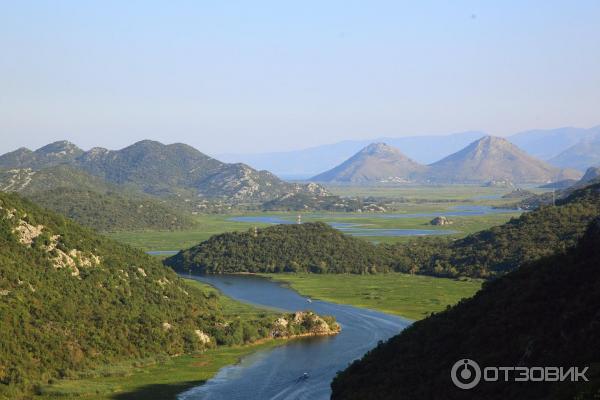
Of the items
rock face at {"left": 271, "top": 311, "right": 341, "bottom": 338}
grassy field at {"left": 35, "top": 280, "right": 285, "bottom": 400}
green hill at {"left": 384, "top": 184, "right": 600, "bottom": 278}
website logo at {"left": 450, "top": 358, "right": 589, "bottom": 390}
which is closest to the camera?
website logo at {"left": 450, "top": 358, "right": 589, "bottom": 390}

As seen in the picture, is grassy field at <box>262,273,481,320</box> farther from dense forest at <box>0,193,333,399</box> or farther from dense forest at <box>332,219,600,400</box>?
dense forest at <box>332,219,600,400</box>

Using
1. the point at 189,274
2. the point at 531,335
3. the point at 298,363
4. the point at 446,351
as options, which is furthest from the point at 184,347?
the point at 189,274

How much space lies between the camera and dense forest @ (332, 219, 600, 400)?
6066 centimetres

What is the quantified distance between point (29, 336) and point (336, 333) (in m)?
46.1

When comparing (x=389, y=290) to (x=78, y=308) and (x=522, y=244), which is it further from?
(x=78, y=308)

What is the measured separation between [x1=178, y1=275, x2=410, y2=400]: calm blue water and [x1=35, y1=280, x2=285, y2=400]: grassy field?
7.62 feet

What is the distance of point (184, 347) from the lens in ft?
375

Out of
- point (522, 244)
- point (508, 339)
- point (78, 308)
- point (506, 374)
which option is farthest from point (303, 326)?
point (522, 244)

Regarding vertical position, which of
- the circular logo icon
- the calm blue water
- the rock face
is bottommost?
the calm blue water

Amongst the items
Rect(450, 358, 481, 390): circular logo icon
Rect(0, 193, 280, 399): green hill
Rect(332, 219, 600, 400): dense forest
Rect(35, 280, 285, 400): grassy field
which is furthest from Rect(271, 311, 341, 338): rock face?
Rect(450, 358, 481, 390): circular logo icon

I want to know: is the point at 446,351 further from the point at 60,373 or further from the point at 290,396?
the point at 60,373

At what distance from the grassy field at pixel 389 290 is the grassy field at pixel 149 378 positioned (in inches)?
1455

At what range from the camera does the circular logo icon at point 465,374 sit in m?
65.2

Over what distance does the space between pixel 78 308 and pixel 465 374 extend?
63011mm
